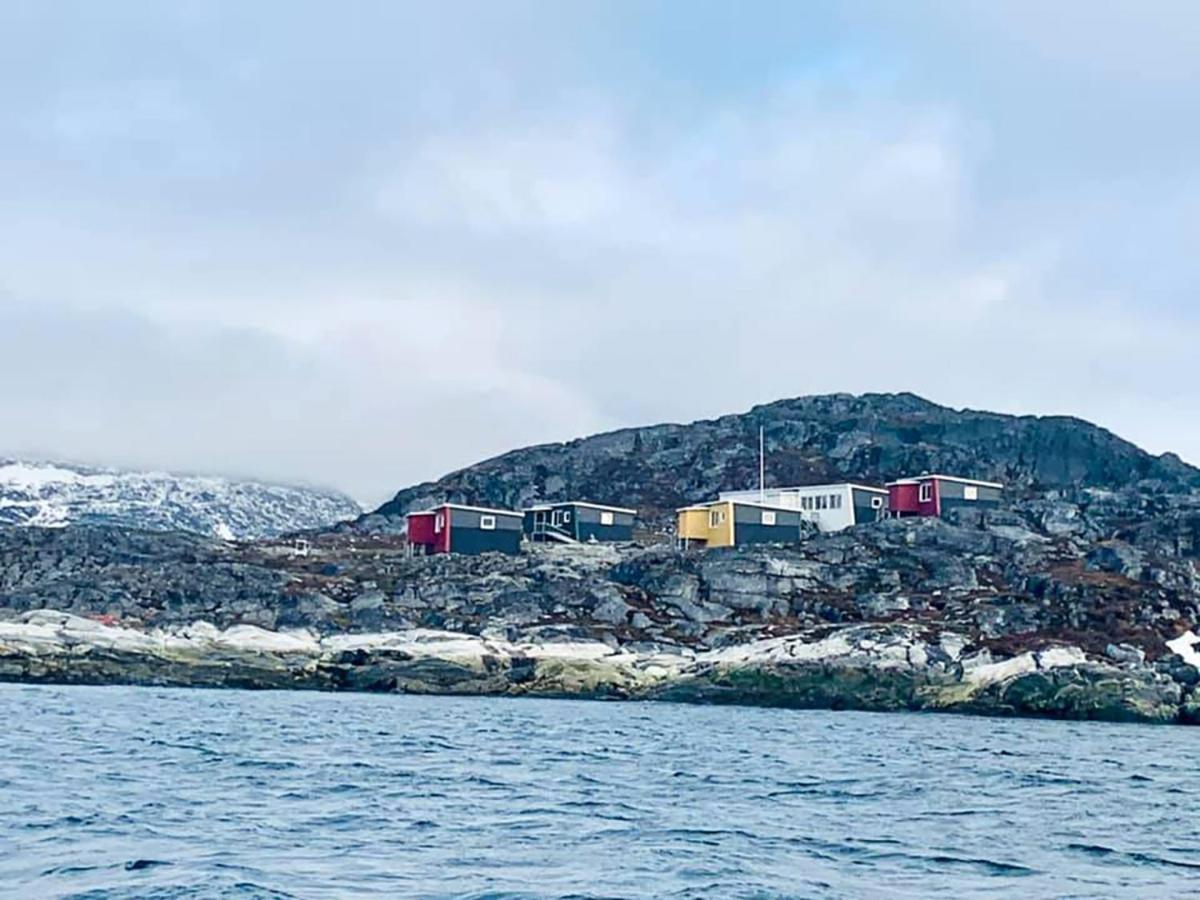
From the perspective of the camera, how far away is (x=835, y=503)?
13525 centimetres

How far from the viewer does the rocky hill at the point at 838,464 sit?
589ft

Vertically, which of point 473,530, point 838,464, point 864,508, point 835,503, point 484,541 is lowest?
point 484,541

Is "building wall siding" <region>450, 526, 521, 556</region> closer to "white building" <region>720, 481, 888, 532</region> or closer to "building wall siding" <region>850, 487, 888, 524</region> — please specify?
"white building" <region>720, 481, 888, 532</region>

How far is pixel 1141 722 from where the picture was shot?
74.1 meters

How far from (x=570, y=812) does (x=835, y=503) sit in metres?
109

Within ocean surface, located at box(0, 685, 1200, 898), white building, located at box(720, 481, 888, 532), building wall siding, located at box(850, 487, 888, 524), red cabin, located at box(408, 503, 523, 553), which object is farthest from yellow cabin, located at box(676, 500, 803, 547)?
ocean surface, located at box(0, 685, 1200, 898)

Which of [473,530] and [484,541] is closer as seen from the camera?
[484,541]

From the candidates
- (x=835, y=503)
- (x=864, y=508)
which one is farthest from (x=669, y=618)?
(x=864, y=508)

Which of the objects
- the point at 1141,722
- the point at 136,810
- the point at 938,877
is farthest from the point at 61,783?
the point at 1141,722

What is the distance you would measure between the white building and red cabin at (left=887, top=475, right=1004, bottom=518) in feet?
4.56

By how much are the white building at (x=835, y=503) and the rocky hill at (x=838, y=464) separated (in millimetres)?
34645

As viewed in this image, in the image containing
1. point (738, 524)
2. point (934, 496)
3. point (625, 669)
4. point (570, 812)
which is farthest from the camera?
point (934, 496)

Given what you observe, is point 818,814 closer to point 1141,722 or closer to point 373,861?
point 373,861

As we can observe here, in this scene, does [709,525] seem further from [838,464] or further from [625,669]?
[838,464]
